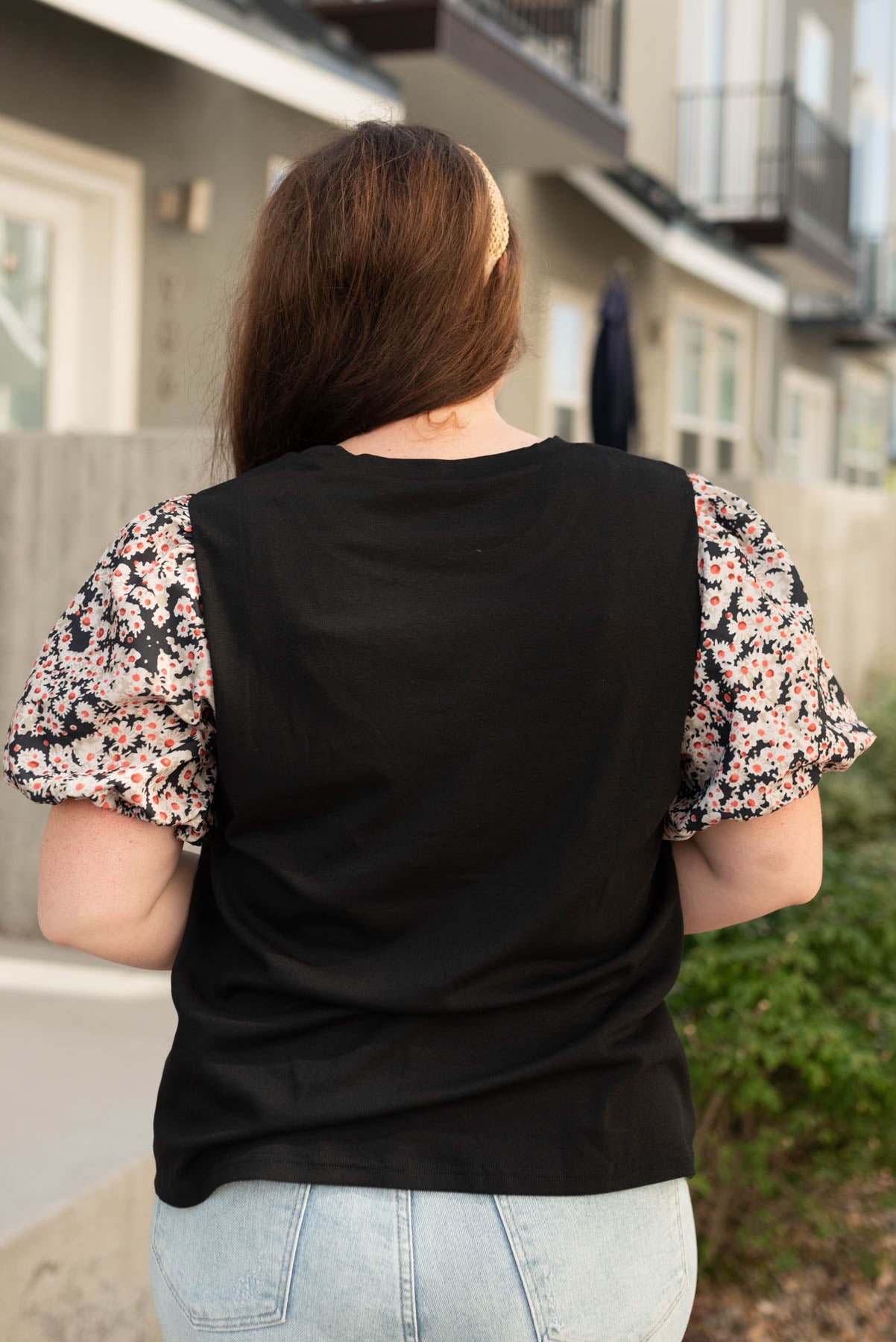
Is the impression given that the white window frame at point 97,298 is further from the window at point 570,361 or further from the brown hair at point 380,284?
the brown hair at point 380,284

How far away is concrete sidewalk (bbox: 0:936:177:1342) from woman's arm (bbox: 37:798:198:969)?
1.25 meters

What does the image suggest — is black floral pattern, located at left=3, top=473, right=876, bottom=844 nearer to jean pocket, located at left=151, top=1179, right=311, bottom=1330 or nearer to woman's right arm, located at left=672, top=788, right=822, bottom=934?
woman's right arm, located at left=672, top=788, right=822, bottom=934

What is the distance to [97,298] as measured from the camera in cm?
626

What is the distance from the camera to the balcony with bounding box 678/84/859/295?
43.5 feet

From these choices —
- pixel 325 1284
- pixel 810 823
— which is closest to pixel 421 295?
pixel 810 823

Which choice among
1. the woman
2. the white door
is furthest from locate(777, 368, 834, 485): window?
the woman

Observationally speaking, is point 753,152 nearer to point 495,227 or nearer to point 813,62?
point 813,62

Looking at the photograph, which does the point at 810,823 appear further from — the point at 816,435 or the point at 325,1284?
the point at 816,435

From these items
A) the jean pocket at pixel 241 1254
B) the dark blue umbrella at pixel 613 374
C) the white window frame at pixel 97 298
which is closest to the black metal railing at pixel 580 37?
the dark blue umbrella at pixel 613 374

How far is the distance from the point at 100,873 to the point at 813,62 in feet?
56.3

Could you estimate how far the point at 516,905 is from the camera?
3.83ft

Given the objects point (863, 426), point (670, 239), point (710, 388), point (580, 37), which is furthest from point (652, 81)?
point (863, 426)

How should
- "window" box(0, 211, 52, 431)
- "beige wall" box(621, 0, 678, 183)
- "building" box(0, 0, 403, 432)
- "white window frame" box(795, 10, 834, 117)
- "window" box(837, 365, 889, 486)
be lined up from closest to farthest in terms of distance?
"building" box(0, 0, 403, 432), "window" box(0, 211, 52, 431), "beige wall" box(621, 0, 678, 183), "white window frame" box(795, 10, 834, 117), "window" box(837, 365, 889, 486)

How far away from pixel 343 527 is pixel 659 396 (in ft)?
40.0
